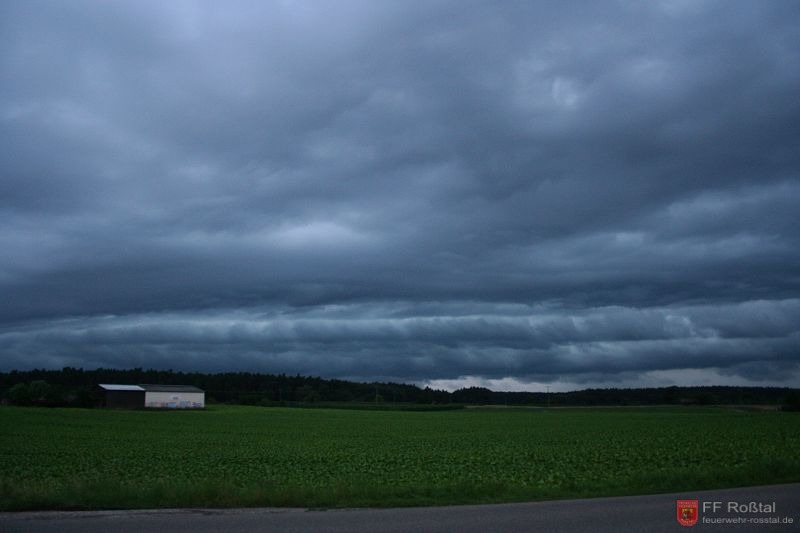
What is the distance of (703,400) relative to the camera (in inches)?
6954

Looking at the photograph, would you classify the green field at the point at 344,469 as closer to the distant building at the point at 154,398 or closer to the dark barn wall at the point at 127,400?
the distant building at the point at 154,398

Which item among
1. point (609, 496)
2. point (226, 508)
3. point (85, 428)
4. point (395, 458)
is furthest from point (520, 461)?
point (85, 428)

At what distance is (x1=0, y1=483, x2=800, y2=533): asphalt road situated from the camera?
13.3 metres

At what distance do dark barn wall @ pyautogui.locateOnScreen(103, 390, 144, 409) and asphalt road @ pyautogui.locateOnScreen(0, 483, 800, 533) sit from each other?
135 metres

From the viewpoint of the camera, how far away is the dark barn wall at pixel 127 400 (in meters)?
142

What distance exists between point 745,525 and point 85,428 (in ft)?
235

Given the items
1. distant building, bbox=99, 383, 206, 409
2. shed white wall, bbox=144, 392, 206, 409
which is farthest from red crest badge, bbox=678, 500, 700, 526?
shed white wall, bbox=144, 392, 206, 409

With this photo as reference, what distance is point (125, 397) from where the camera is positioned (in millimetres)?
142625

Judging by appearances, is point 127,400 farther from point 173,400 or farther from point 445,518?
point 445,518

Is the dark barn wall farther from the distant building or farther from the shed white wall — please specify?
the shed white wall

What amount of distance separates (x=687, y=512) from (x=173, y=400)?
139 meters

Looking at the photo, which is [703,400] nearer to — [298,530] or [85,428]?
[85,428]

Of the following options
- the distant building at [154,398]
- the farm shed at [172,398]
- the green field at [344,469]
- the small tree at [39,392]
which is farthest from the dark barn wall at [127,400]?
the green field at [344,469]

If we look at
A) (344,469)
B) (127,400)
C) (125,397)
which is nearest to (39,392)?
(125,397)
